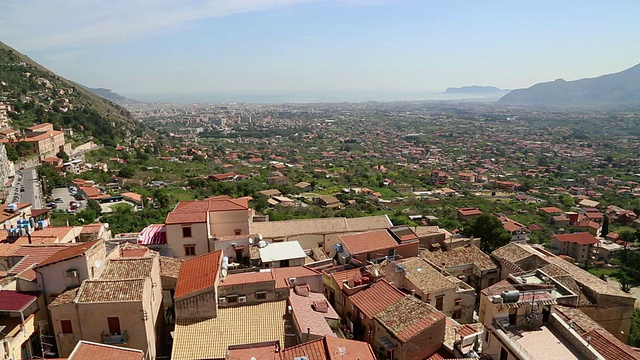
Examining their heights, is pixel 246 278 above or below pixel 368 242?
above

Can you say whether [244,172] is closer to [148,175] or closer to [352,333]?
[148,175]

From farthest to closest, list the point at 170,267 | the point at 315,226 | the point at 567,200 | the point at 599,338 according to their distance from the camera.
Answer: the point at 567,200
the point at 315,226
the point at 170,267
the point at 599,338

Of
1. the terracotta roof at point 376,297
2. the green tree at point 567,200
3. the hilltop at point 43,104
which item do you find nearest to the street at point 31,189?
the hilltop at point 43,104

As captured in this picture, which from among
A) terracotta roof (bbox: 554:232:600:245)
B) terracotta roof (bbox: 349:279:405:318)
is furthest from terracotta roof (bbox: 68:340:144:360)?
terracotta roof (bbox: 554:232:600:245)

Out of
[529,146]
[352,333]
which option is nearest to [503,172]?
[529,146]

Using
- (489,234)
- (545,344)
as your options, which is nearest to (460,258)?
(489,234)

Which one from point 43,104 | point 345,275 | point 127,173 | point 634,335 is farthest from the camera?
point 43,104

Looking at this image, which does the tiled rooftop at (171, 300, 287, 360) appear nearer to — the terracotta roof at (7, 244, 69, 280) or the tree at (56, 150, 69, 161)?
the terracotta roof at (7, 244, 69, 280)

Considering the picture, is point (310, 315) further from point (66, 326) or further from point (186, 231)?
point (186, 231)
